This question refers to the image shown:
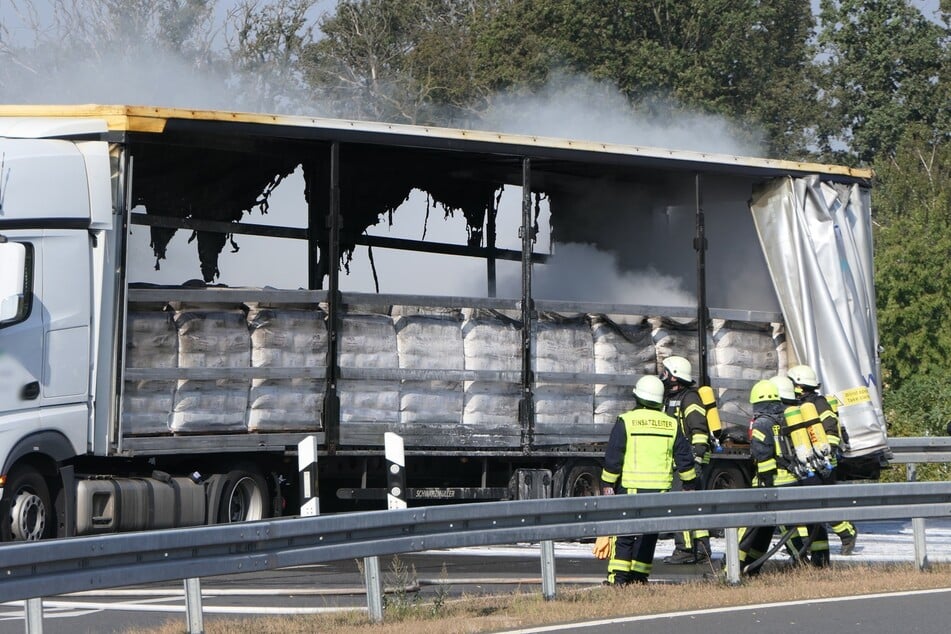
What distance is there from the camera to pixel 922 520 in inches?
470

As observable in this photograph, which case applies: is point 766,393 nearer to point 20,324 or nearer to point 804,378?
point 804,378

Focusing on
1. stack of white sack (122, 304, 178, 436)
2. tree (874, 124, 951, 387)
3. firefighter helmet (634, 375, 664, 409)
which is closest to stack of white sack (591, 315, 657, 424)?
firefighter helmet (634, 375, 664, 409)

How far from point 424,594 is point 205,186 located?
5329 mm

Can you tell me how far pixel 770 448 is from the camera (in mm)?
11883

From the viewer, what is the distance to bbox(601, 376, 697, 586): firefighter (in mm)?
10602

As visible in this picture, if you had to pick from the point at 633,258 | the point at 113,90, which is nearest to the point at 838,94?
the point at 113,90

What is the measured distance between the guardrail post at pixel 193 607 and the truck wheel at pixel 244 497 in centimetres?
496

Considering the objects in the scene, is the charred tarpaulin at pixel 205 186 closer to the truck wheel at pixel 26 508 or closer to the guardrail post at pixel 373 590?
the truck wheel at pixel 26 508

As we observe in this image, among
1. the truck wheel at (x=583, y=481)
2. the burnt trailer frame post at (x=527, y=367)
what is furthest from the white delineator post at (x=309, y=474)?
the truck wheel at (x=583, y=481)

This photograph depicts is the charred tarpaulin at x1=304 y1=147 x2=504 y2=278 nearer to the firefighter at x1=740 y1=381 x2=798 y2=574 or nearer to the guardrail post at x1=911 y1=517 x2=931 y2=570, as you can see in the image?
the firefighter at x1=740 y1=381 x2=798 y2=574

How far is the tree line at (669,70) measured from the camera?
37594mm

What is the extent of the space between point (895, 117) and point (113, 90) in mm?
25863

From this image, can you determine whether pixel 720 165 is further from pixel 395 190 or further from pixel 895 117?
pixel 895 117

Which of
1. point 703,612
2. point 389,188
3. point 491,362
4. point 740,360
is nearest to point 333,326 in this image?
point 491,362
